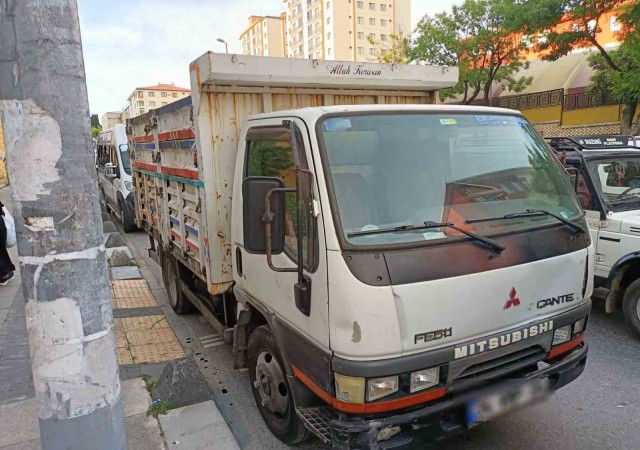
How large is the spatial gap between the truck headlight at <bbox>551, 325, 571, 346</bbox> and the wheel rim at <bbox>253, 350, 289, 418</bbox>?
1681 millimetres

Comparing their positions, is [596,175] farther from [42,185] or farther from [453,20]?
[453,20]

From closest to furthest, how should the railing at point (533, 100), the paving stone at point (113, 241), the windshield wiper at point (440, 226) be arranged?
1. the windshield wiper at point (440, 226)
2. the paving stone at point (113, 241)
3. the railing at point (533, 100)

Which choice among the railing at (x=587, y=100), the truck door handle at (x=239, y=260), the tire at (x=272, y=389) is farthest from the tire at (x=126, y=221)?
the railing at (x=587, y=100)

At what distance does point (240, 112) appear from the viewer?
12.4 ft

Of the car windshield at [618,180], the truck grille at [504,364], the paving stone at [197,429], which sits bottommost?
the paving stone at [197,429]

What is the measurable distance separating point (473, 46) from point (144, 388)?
22.4 m

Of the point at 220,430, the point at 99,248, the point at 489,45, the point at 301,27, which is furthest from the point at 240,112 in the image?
the point at 301,27

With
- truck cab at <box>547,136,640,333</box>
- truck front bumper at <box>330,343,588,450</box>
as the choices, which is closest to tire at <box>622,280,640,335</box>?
truck cab at <box>547,136,640,333</box>

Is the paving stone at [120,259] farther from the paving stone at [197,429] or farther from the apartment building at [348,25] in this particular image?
the apartment building at [348,25]

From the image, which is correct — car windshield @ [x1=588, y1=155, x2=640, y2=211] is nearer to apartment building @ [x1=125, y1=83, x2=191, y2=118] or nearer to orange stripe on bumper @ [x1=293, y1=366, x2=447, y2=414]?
orange stripe on bumper @ [x1=293, y1=366, x2=447, y2=414]

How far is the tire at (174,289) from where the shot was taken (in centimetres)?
594

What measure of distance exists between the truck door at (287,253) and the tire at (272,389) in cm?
29

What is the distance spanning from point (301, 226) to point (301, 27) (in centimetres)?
9901

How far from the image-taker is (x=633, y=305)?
190 inches
